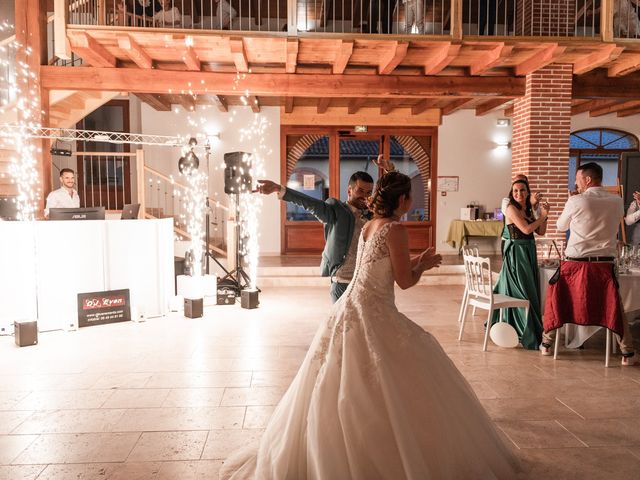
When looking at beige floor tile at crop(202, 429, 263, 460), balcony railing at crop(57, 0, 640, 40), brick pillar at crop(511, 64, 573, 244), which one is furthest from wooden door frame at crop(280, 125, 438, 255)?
Result: beige floor tile at crop(202, 429, 263, 460)

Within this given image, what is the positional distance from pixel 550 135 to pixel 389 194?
20.0 ft

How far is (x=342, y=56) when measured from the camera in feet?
22.5

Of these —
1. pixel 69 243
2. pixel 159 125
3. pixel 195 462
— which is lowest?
pixel 195 462

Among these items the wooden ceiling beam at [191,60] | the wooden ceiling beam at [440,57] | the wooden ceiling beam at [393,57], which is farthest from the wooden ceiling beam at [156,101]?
the wooden ceiling beam at [440,57]

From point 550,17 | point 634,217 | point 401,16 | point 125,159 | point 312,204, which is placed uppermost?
point 401,16

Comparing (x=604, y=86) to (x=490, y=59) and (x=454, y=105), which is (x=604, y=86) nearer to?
(x=490, y=59)

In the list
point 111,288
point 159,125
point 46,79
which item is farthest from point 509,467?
point 159,125

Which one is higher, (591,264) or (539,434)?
(591,264)

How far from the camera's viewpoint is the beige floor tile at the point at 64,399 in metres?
3.38

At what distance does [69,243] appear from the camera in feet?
18.0

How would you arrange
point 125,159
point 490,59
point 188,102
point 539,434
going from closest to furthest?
point 539,434, point 490,59, point 188,102, point 125,159

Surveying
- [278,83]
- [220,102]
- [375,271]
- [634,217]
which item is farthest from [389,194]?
[220,102]

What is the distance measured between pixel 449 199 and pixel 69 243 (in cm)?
772

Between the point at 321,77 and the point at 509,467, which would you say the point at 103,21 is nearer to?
the point at 321,77
